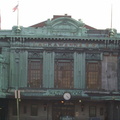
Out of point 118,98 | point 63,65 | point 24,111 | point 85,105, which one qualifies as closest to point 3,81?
point 24,111

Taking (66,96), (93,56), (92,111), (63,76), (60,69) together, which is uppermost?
(93,56)

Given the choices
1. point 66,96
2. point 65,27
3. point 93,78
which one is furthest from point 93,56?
point 66,96

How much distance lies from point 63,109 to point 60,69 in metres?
4.91

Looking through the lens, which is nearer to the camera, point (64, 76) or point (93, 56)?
point (64, 76)

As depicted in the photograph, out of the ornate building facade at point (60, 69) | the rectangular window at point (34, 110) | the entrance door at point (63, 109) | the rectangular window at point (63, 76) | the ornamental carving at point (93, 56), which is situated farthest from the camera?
the ornamental carving at point (93, 56)

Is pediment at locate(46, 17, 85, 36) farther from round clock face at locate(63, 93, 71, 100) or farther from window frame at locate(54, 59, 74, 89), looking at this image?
round clock face at locate(63, 93, 71, 100)

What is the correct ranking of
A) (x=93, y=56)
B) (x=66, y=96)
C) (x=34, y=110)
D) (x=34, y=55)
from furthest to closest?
1. (x=93, y=56)
2. (x=34, y=55)
3. (x=34, y=110)
4. (x=66, y=96)

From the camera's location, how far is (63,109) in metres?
45.4

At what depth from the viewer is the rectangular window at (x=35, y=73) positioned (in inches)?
1774

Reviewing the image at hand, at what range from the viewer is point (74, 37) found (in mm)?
44969

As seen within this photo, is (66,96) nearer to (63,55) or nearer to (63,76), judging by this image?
(63,76)

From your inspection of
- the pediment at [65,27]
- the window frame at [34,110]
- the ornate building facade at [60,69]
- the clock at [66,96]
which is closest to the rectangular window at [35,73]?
the ornate building facade at [60,69]

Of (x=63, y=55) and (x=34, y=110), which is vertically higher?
(x=63, y=55)

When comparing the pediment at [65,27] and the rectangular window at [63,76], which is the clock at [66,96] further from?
the pediment at [65,27]
